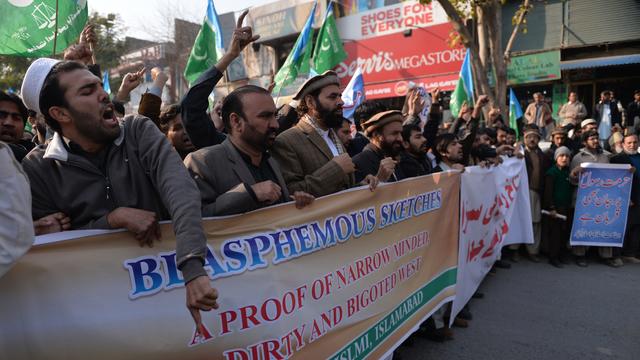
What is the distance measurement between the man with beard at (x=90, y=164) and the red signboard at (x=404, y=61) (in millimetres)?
14120

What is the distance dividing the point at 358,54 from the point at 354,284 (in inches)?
623

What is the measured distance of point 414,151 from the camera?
13.0ft

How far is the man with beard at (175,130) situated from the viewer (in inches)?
129

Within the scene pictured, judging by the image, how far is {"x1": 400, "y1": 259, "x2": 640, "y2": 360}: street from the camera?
3.48 m

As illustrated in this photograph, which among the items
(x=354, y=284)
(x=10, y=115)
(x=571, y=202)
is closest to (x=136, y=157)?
(x=354, y=284)

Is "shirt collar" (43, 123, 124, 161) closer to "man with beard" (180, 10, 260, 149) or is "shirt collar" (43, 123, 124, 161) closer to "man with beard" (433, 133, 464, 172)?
"man with beard" (180, 10, 260, 149)

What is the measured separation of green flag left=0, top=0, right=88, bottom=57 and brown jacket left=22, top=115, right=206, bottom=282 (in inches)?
114

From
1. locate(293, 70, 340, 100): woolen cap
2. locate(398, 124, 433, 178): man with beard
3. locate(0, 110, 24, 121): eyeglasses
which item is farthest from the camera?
locate(398, 124, 433, 178): man with beard

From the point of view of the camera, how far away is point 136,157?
1.69 m

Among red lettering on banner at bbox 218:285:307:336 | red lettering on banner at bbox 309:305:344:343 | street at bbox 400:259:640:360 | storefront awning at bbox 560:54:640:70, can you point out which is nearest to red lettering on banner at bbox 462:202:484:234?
street at bbox 400:259:640:360

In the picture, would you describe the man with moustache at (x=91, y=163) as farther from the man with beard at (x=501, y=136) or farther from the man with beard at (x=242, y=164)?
the man with beard at (x=501, y=136)

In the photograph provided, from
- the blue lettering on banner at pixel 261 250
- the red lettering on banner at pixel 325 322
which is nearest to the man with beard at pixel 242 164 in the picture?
the blue lettering on banner at pixel 261 250

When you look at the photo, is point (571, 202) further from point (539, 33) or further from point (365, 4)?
point (365, 4)

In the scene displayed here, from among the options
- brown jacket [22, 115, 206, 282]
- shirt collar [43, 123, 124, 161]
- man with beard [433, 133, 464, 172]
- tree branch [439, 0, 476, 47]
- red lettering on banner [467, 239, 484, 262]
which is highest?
tree branch [439, 0, 476, 47]
